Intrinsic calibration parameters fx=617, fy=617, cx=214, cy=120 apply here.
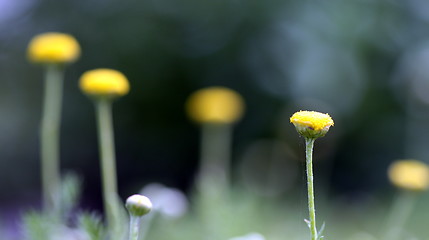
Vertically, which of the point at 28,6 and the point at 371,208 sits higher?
the point at 28,6

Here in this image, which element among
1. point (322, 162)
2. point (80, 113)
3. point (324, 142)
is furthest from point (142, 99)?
point (324, 142)

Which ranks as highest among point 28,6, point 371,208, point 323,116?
point 28,6

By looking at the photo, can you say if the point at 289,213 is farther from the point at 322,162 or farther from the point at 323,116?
the point at 323,116

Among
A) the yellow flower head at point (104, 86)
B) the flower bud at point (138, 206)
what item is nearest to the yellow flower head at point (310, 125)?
the flower bud at point (138, 206)

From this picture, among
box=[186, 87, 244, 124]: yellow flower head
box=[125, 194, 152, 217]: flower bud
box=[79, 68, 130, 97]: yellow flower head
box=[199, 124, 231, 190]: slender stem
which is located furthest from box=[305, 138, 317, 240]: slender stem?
box=[199, 124, 231, 190]: slender stem

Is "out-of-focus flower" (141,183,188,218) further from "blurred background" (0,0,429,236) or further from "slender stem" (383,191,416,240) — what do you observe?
"blurred background" (0,0,429,236)

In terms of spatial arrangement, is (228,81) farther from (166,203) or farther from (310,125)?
(310,125)

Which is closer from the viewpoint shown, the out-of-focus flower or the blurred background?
the out-of-focus flower

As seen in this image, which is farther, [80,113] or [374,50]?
[80,113]
